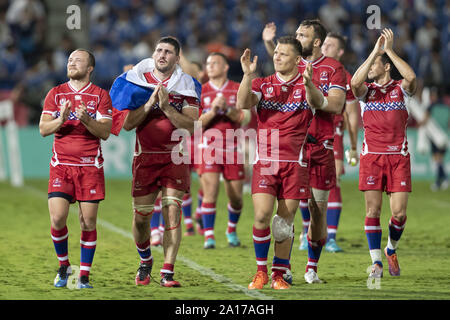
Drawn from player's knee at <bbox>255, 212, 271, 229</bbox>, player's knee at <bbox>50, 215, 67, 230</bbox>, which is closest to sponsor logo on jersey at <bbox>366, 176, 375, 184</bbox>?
player's knee at <bbox>255, 212, 271, 229</bbox>

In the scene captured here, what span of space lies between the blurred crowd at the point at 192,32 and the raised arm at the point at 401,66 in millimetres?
10738

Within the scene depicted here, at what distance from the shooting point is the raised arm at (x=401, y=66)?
7697mm

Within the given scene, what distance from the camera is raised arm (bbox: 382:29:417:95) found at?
25.3ft

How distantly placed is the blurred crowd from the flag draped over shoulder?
11103 mm

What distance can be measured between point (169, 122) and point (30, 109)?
11.4m

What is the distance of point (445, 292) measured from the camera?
7.22 meters

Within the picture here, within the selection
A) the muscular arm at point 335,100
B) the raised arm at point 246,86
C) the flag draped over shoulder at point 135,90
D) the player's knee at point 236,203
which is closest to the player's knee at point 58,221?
the flag draped over shoulder at point 135,90

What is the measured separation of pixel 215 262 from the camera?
29.8ft

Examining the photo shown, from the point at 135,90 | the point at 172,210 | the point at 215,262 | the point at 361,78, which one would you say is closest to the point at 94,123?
the point at 135,90

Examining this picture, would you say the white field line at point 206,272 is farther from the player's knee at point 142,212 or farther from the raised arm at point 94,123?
the raised arm at point 94,123

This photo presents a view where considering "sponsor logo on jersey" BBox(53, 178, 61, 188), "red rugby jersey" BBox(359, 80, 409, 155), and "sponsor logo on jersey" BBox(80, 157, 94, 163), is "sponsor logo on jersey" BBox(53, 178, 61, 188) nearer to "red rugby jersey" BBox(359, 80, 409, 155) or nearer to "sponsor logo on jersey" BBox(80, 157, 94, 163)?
"sponsor logo on jersey" BBox(80, 157, 94, 163)

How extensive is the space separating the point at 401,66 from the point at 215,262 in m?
2.85
